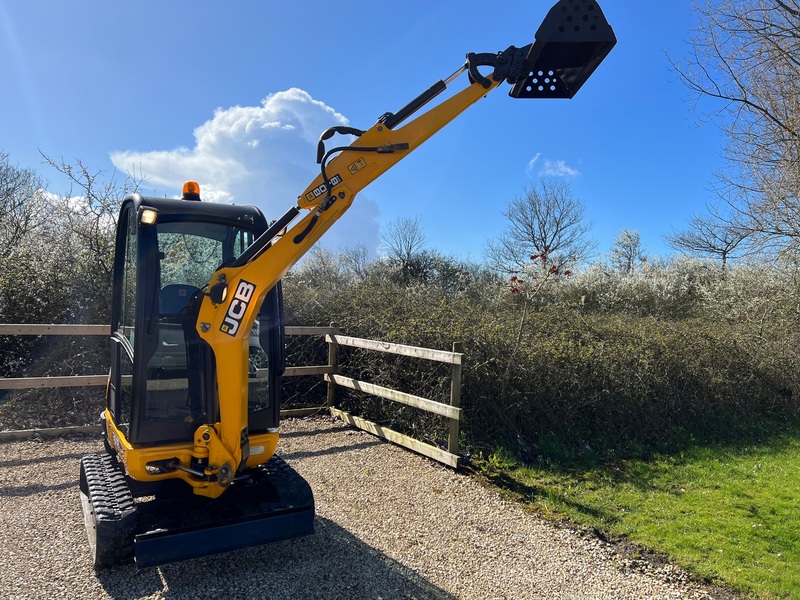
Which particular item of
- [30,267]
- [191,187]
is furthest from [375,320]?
[30,267]

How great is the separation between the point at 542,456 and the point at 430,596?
10.5ft

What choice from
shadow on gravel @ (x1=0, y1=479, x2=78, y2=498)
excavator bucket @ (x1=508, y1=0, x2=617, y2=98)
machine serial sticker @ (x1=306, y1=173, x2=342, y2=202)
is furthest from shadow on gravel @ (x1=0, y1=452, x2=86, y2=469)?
excavator bucket @ (x1=508, y1=0, x2=617, y2=98)

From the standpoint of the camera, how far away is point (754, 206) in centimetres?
1106

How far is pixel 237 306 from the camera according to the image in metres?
3.32

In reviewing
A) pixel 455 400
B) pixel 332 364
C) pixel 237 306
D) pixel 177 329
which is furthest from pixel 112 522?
pixel 332 364

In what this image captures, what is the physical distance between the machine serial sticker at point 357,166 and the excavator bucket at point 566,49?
3.59 feet

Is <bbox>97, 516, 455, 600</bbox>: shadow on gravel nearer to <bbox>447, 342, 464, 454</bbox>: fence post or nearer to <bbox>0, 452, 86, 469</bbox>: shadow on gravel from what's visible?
<bbox>447, 342, 464, 454</bbox>: fence post

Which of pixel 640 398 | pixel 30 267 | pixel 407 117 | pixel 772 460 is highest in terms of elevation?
pixel 407 117

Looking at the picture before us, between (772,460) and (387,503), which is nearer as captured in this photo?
(387,503)

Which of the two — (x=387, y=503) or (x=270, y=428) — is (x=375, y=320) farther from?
(x=270, y=428)

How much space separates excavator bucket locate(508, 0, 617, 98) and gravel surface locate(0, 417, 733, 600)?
11.0 feet

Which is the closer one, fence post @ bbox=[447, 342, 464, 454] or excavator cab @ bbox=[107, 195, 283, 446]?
excavator cab @ bbox=[107, 195, 283, 446]

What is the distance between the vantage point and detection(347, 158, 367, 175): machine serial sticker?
138 inches

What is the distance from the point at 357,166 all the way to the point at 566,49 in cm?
150
